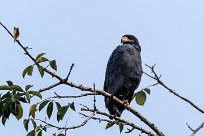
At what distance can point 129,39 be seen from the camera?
37.4ft

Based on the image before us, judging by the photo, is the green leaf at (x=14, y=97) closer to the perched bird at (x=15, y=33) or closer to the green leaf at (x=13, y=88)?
the green leaf at (x=13, y=88)

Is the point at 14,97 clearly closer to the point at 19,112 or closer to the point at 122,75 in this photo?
the point at 19,112

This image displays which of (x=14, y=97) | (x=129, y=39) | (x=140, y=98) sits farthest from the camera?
(x=129, y=39)

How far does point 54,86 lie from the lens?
201 inches

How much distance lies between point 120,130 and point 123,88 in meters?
4.34

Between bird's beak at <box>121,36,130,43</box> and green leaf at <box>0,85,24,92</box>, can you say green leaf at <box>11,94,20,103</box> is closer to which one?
green leaf at <box>0,85,24,92</box>

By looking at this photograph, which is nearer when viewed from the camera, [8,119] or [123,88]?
[8,119]

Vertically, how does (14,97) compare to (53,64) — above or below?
below

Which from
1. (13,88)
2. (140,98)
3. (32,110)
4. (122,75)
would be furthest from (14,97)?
(122,75)

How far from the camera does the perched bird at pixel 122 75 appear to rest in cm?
966

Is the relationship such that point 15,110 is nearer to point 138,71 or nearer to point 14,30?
point 14,30

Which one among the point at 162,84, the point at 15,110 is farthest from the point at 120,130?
the point at 15,110

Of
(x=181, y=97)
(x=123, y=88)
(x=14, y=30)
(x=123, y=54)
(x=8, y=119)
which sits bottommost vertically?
(x=8, y=119)

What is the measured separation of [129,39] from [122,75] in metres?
1.90
